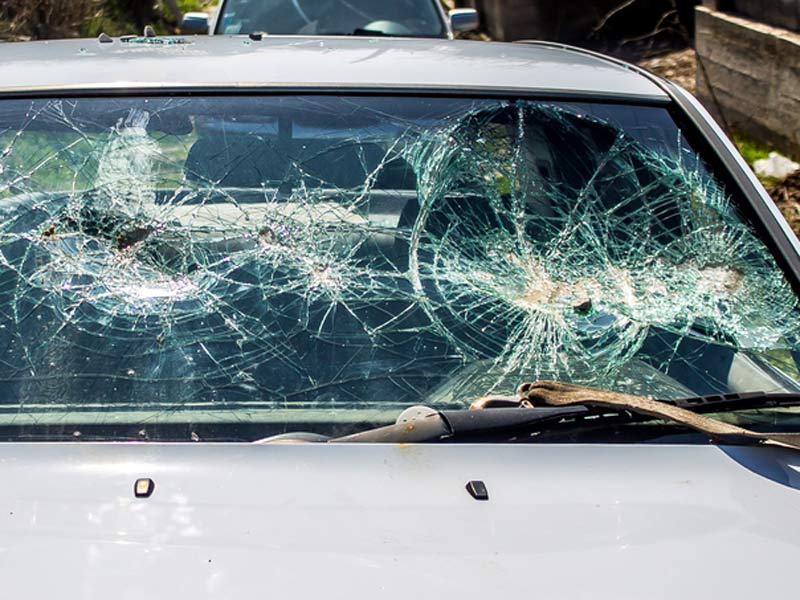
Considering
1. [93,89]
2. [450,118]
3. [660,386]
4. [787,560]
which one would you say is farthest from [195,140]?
[787,560]

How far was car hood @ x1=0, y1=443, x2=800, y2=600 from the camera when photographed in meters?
1.58

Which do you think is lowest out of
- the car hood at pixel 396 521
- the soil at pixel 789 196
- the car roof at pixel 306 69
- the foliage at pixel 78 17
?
the foliage at pixel 78 17

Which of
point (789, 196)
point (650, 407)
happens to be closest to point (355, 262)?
point (650, 407)

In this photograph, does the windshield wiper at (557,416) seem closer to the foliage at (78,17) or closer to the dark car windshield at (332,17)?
the dark car windshield at (332,17)

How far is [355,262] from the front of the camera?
7.83 ft

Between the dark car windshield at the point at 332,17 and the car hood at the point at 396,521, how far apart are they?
6022 mm

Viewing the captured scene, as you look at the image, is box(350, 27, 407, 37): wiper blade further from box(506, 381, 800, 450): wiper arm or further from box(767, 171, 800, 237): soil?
box(506, 381, 800, 450): wiper arm

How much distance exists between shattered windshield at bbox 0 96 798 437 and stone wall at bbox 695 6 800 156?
4616 millimetres

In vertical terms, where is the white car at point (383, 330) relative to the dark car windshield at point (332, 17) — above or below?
above

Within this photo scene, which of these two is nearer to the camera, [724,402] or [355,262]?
[724,402]

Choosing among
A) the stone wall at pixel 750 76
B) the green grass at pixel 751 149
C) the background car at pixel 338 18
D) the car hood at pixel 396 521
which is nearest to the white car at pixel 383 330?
the car hood at pixel 396 521

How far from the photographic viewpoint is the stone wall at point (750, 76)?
270 inches

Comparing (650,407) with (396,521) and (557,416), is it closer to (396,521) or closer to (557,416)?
(557,416)

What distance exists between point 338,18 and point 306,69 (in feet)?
17.4
